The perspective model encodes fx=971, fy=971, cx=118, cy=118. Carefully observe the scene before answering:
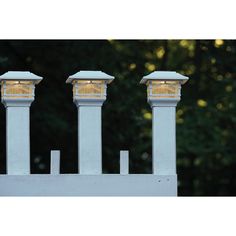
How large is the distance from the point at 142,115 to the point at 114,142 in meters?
0.80

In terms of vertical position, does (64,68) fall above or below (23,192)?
above

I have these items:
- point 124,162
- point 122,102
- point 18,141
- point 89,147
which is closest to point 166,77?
point 124,162

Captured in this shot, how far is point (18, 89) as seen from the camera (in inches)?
433

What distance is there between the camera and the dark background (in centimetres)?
1903

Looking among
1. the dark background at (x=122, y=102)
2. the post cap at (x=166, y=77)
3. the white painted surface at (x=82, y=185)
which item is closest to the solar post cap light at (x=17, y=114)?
the white painted surface at (x=82, y=185)

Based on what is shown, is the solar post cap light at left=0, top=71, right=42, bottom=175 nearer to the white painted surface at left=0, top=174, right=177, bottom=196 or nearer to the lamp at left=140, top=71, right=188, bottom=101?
the white painted surface at left=0, top=174, right=177, bottom=196

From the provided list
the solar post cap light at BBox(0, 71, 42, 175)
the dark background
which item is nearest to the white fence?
the solar post cap light at BBox(0, 71, 42, 175)

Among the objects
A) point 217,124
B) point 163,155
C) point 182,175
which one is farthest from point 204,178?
point 163,155

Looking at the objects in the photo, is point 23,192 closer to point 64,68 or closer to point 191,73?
point 64,68

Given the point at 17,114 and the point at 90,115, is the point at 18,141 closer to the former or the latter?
the point at 17,114

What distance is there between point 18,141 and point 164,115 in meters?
1.70

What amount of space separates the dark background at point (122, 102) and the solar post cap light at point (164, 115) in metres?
7.22

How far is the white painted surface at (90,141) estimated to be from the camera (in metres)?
10.9

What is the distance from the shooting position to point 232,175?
22.4 m
